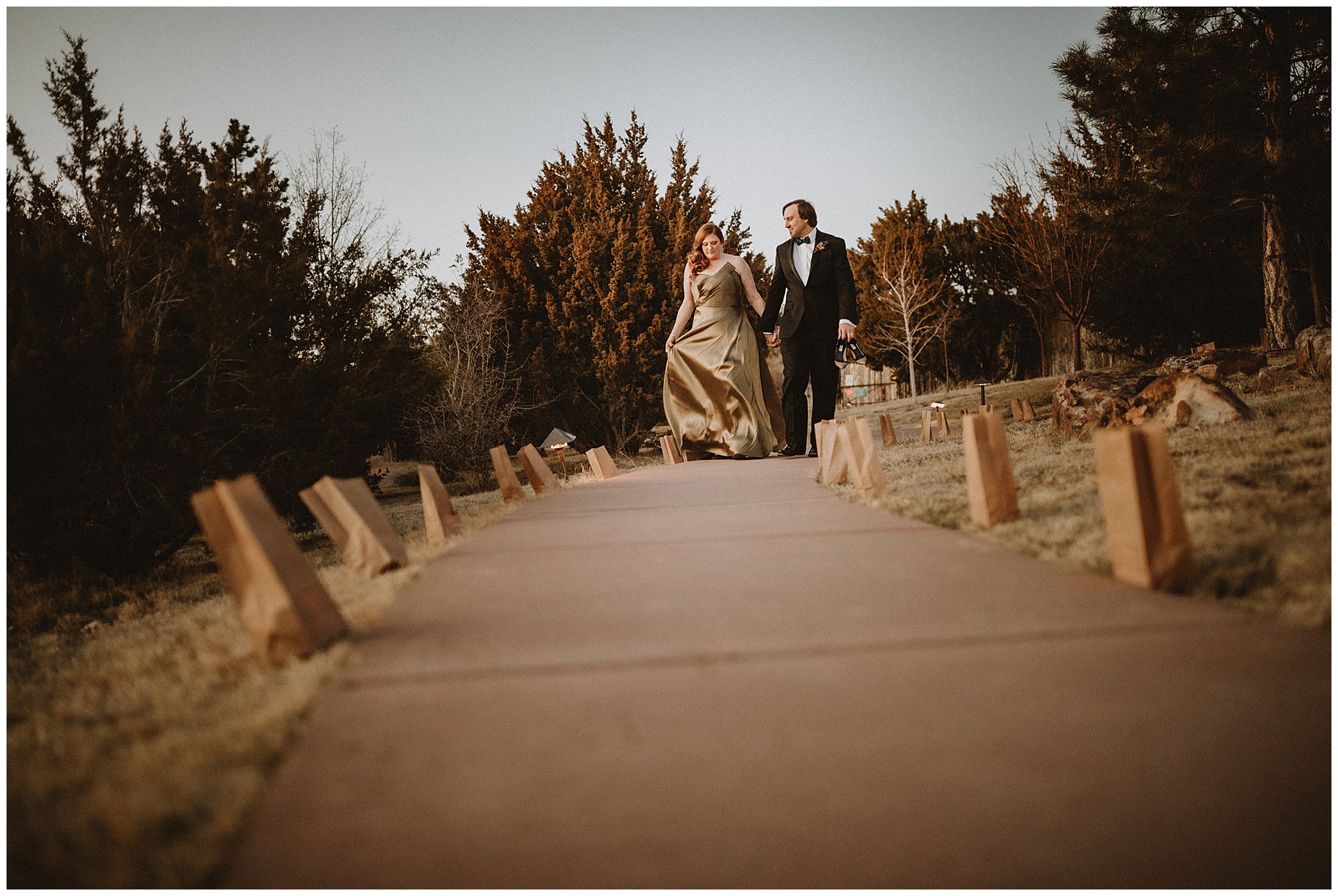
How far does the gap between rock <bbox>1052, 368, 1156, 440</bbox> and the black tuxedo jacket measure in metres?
2.10

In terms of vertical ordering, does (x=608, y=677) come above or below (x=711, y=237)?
below

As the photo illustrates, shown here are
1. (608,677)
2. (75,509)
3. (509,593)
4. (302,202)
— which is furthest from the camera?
(302,202)

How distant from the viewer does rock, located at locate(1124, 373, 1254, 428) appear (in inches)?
225

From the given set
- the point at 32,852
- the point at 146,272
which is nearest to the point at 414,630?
the point at 32,852

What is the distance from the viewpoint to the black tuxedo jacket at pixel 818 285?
7824mm

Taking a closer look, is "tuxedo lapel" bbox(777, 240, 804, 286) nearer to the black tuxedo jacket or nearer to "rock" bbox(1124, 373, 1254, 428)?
the black tuxedo jacket

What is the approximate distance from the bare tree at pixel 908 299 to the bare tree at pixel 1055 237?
465cm

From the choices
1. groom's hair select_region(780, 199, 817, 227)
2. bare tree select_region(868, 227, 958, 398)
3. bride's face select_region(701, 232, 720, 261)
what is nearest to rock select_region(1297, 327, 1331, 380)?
groom's hair select_region(780, 199, 817, 227)

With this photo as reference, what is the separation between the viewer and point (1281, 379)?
7238mm

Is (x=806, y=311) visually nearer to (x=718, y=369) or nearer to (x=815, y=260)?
(x=815, y=260)

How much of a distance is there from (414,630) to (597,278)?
12.2 meters

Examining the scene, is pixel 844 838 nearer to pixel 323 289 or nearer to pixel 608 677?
pixel 608 677

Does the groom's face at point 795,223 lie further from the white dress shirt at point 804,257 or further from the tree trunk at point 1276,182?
the tree trunk at point 1276,182

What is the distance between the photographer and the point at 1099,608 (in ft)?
6.61
